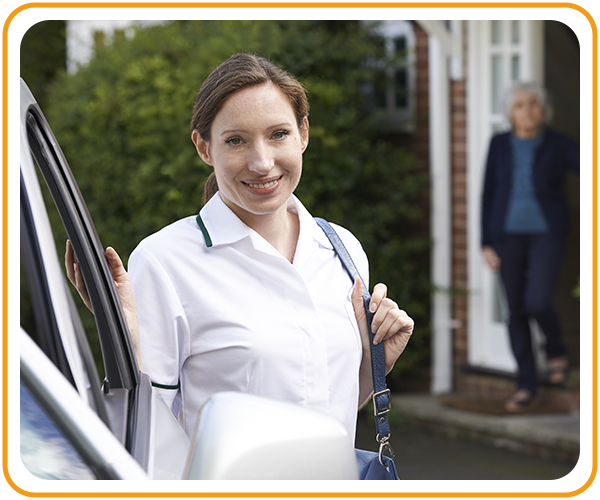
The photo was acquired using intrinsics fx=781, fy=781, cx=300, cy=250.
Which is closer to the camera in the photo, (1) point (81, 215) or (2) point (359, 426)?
(1) point (81, 215)

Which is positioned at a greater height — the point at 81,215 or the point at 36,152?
the point at 36,152

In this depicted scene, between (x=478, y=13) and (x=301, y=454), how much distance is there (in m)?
1.36

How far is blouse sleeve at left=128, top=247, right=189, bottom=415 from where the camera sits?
67.1 inches

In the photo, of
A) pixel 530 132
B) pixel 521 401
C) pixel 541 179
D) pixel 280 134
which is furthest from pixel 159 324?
pixel 521 401

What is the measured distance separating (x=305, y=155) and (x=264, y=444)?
14.2 feet

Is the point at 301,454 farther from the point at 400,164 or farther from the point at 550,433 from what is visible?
the point at 400,164

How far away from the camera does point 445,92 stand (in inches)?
239

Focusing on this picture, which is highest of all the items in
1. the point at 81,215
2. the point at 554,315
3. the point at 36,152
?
the point at 36,152

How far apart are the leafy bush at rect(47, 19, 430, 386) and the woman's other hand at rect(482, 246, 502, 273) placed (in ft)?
2.06

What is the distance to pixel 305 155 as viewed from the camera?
212 inches

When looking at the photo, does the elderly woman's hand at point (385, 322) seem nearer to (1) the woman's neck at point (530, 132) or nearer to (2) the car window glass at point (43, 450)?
(2) the car window glass at point (43, 450)

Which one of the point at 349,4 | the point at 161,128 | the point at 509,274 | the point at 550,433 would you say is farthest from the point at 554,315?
the point at 349,4

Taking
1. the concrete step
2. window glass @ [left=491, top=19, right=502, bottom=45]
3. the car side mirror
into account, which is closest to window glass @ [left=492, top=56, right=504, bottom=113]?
window glass @ [left=491, top=19, right=502, bottom=45]

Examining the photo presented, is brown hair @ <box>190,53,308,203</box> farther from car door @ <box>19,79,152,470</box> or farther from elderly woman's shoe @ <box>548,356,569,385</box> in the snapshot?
elderly woman's shoe @ <box>548,356,569,385</box>
